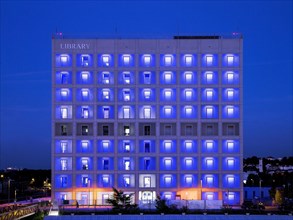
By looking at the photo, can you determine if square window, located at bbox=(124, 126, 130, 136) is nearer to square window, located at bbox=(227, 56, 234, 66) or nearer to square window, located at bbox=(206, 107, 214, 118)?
square window, located at bbox=(206, 107, 214, 118)

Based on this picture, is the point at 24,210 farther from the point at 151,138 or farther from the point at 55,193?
the point at 151,138

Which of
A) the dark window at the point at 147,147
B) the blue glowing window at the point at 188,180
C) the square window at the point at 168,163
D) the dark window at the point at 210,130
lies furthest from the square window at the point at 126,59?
the blue glowing window at the point at 188,180

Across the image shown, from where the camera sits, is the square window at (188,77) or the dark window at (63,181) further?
the square window at (188,77)

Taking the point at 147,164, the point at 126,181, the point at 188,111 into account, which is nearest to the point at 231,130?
the point at 188,111

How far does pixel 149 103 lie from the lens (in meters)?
128

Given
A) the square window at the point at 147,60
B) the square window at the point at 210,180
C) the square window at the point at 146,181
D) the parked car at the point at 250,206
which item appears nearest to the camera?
the parked car at the point at 250,206

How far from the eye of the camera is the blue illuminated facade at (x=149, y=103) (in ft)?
419

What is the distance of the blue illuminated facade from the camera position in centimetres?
12756

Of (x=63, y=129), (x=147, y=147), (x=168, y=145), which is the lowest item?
(x=147, y=147)

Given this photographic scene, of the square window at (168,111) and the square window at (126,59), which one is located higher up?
the square window at (126,59)

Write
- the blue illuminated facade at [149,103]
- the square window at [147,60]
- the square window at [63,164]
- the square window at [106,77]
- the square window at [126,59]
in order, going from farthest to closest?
the square window at [106,77] < the square window at [126,59] < the square window at [147,60] < the blue illuminated facade at [149,103] < the square window at [63,164]

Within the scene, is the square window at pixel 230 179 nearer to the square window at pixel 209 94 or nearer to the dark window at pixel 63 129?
the square window at pixel 209 94

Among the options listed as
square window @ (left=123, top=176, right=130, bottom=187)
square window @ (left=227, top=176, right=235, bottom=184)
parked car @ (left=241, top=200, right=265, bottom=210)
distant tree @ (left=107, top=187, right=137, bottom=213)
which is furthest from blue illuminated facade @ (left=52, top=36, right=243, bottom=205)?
distant tree @ (left=107, top=187, right=137, bottom=213)

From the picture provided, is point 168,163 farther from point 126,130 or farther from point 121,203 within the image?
point 121,203
